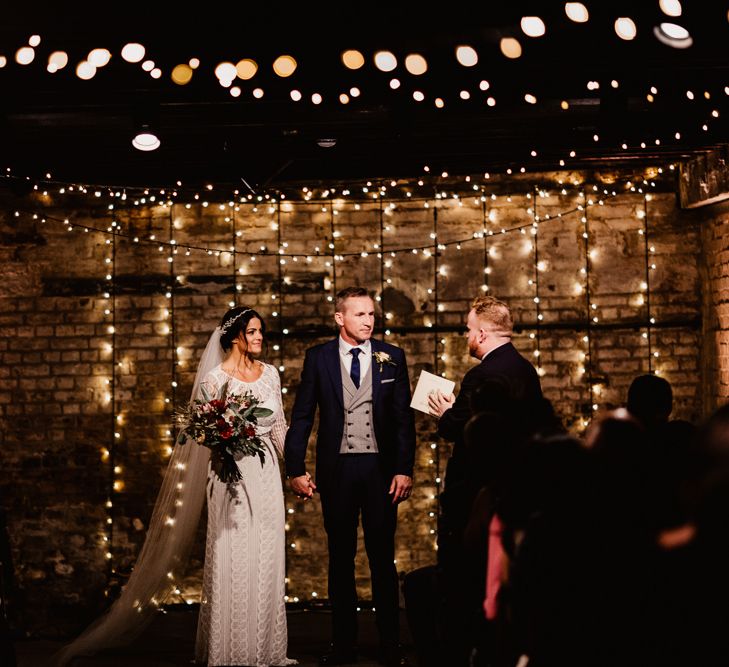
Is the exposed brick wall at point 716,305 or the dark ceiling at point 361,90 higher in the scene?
the dark ceiling at point 361,90

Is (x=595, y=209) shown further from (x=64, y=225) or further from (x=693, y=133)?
(x=64, y=225)

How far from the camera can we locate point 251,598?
4.59 meters

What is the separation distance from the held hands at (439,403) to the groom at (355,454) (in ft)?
0.94

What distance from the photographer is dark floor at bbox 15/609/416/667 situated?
194 inches

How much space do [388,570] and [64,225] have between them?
360 centimetres

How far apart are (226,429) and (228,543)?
2.17 ft

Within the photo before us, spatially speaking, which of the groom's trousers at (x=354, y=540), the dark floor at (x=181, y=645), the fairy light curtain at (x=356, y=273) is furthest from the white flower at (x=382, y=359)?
the dark floor at (x=181, y=645)

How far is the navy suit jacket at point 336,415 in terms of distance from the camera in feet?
15.8

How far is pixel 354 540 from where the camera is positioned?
15.8 ft

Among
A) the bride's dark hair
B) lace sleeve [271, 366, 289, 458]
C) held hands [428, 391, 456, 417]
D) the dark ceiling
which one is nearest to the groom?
lace sleeve [271, 366, 289, 458]

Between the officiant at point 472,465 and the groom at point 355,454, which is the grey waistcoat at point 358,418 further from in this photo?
the officiant at point 472,465

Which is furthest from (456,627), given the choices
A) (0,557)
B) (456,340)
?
(456,340)

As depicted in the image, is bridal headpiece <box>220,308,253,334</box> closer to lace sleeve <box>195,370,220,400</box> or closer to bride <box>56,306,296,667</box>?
bride <box>56,306,296,667</box>

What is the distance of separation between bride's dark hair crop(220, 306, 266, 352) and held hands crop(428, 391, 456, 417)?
113cm
